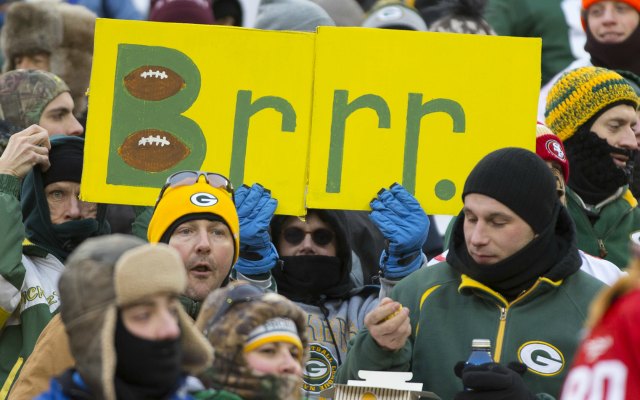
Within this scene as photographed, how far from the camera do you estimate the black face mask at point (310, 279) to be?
7113 millimetres

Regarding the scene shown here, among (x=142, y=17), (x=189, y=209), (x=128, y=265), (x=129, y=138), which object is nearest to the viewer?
(x=128, y=265)

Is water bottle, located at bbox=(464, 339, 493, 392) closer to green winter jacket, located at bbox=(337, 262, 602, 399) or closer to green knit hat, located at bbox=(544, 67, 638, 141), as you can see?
green winter jacket, located at bbox=(337, 262, 602, 399)

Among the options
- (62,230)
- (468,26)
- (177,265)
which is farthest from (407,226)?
(468,26)


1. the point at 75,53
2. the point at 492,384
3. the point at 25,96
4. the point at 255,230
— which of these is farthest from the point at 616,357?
the point at 75,53

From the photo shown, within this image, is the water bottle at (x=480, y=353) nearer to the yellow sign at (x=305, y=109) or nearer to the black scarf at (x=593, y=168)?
the yellow sign at (x=305, y=109)

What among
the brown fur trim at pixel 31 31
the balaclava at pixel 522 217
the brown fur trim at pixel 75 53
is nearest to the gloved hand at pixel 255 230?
the balaclava at pixel 522 217

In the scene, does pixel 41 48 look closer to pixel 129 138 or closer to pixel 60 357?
pixel 129 138

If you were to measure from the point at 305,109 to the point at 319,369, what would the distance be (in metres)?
1.23

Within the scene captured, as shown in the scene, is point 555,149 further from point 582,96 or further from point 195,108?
point 195,108

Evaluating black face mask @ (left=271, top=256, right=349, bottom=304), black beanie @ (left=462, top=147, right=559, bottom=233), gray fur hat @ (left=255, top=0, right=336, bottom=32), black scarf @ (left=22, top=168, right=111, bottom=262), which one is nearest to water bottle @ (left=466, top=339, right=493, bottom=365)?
black beanie @ (left=462, top=147, right=559, bottom=233)

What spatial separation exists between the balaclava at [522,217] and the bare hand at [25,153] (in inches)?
80.9

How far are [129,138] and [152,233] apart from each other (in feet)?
2.43

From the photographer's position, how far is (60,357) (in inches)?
216

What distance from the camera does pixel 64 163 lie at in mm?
7262
